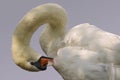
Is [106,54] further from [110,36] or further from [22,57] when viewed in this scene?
[22,57]

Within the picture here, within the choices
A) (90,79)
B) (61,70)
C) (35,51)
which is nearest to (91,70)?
(90,79)

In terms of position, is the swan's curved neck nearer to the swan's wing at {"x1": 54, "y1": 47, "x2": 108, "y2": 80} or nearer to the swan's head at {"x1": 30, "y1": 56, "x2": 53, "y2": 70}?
the swan's head at {"x1": 30, "y1": 56, "x2": 53, "y2": 70}

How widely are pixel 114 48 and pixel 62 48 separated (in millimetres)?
493

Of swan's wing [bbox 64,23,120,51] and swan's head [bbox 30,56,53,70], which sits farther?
swan's head [bbox 30,56,53,70]

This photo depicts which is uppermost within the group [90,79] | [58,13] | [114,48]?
[58,13]

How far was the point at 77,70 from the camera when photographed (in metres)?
3.52

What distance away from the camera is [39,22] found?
3.86 m

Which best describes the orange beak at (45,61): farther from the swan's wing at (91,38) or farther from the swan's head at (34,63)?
the swan's wing at (91,38)

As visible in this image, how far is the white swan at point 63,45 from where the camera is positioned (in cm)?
349

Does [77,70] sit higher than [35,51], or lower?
lower

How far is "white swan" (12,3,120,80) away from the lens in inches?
137

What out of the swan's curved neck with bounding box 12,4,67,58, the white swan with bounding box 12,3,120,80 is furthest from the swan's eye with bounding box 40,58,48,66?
the swan's curved neck with bounding box 12,4,67,58

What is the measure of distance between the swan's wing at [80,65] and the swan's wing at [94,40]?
6 centimetres

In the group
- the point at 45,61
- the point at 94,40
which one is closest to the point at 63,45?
the point at 45,61
